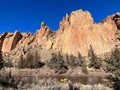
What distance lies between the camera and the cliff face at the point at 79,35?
438 feet

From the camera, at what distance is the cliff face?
134 meters

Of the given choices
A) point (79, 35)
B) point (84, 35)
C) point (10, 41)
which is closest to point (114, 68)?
point (84, 35)

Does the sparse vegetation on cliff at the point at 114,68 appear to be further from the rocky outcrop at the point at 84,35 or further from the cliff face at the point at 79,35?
the rocky outcrop at the point at 84,35

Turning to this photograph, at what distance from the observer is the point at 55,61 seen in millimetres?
93250

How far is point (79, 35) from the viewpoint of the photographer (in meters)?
142

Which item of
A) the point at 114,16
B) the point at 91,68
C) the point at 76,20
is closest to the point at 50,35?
the point at 76,20

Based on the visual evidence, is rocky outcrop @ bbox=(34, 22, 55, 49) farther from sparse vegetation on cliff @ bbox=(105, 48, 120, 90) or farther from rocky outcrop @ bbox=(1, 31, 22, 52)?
sparse vegetation on cliff @ bbox=(105, 48, 120, 90)

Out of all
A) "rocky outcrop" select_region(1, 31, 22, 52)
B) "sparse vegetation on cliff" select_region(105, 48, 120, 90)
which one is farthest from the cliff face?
"sparse vegetation on cliff" select_region(105, 48, 120, 90)

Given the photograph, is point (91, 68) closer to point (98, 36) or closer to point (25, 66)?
point (25, 66)

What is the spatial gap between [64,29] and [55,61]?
6077cm

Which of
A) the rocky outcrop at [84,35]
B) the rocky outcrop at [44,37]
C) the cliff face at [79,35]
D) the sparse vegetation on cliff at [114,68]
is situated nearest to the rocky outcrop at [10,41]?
the cliff face at [79,35]

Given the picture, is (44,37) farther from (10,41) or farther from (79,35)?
(10,41)

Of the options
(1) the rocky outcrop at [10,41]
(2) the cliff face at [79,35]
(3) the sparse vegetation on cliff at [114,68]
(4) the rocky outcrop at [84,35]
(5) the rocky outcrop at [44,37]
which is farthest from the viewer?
(1) the rocky outcrop at [10,41]

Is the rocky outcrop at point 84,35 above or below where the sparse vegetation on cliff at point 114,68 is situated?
above
